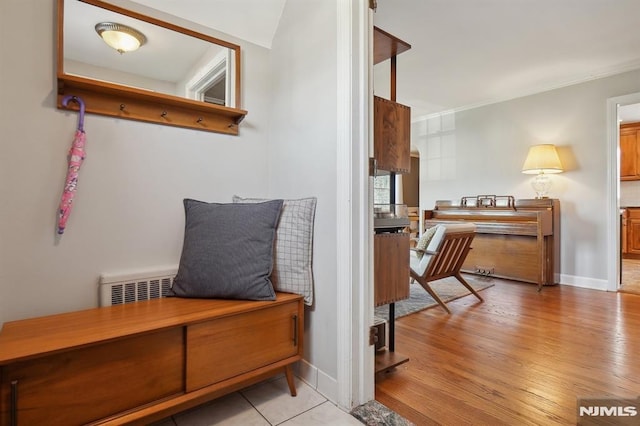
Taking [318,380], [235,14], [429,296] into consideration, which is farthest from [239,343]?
[429,296]

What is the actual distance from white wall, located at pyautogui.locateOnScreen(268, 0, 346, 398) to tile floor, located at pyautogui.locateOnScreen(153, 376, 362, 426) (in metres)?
0.09

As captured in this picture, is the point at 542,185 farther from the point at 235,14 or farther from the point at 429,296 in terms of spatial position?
the point at 235,14

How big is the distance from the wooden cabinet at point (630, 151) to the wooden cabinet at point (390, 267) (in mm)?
6160

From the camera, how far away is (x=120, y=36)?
1535 mm

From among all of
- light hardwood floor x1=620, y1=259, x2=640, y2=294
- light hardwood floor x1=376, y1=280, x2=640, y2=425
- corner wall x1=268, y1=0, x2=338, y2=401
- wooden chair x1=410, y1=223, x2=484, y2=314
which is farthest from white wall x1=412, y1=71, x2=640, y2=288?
corner wall x1=268, y1=0, x2=338, y2=401

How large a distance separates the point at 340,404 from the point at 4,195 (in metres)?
1.60

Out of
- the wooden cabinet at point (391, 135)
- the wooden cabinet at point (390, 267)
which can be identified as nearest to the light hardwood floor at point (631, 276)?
the wooden cabinet at point (390, 267)

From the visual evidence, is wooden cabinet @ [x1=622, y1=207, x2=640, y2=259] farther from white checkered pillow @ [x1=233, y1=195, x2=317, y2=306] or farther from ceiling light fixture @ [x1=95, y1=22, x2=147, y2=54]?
ceiling light fixture @ [x1=95, y1=22, x2=147, y2=54]

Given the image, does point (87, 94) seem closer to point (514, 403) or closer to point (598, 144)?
point (514, 403)

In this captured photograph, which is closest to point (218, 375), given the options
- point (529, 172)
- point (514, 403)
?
point (514, 403)

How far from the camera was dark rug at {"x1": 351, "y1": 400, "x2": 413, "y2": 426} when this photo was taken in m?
1.30

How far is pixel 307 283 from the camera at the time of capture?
156cm

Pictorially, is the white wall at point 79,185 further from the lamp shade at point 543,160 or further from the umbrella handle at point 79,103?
the lamp shade at point 543,160

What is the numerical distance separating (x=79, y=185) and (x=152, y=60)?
70cm
